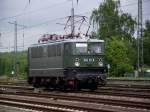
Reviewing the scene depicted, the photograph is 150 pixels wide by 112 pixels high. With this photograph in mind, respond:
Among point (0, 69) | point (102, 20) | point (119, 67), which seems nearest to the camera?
point (119, 67)

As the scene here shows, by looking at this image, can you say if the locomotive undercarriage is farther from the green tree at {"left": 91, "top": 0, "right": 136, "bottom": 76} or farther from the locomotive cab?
the green tree at {"left": 91, "top": 0, "right": 136, "bottom": 76}

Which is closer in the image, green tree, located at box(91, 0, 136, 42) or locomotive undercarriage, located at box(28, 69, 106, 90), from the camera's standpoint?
locomotive undercarriage, located at box(28, 69, 106, 90)

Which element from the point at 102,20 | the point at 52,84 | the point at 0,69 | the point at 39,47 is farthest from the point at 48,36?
the point at 102,20

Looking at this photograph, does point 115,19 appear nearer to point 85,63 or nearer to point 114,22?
point 114,22

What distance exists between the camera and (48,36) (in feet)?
110

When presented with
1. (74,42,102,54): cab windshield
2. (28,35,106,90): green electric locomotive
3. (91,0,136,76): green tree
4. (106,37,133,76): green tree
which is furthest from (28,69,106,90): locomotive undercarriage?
(91,0,136,76): green tree

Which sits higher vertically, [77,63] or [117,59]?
[117,59]

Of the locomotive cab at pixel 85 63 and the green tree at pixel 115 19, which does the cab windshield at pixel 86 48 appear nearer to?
the locomotive cab at pixel 85 63

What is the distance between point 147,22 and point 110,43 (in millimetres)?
35941

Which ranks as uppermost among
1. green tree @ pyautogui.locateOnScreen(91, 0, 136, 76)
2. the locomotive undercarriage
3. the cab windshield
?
green tree @ pyautogui.locateOnScreen(91, 0, 136, 76)

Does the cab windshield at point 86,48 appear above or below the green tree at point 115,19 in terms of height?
below

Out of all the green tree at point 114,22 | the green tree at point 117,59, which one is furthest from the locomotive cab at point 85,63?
the green tree at point 114,22

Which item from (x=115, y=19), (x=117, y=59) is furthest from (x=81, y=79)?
(x=115, y=19)

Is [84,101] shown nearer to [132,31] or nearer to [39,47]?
[39,47]
